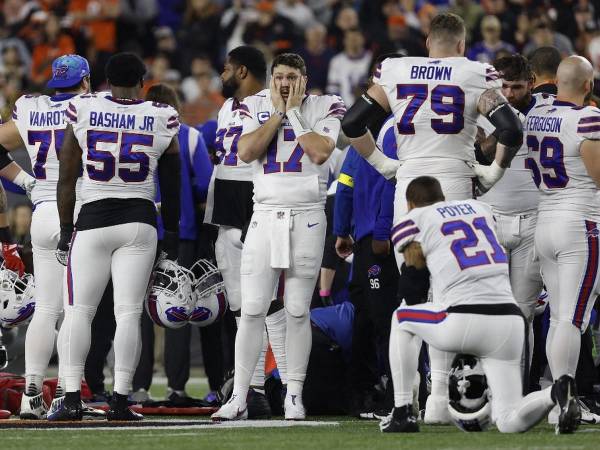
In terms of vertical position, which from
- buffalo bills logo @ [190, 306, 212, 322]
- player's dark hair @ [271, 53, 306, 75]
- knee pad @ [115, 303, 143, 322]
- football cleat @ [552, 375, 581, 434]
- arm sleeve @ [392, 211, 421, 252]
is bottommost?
football cleat @ [552, 375, 581, 434]

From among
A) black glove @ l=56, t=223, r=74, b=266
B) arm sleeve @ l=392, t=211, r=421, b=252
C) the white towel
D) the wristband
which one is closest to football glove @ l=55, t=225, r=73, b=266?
black glove @ l=56, t=223, r=74, b=266

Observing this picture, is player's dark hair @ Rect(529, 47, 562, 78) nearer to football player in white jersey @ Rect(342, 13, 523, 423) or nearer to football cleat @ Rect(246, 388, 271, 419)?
football player in white jersey @ Rect(342, 13, 523, 423)

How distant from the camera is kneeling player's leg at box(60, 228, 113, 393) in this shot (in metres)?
7.81

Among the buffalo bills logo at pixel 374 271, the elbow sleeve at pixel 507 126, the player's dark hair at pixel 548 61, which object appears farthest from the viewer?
the player's dark hair at pixel 548 61

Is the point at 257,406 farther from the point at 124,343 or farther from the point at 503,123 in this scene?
the point at 503,123

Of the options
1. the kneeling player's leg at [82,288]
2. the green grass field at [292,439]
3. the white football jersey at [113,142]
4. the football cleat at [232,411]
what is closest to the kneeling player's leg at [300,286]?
the football cleat at [232,411]

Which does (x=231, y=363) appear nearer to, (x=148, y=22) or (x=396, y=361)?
(x=396, y=361)

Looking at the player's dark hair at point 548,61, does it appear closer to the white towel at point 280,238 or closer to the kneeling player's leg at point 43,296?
the white towel at point 280,238

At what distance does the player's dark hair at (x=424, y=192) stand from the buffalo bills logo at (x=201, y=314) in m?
2.24

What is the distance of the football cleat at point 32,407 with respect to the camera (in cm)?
830

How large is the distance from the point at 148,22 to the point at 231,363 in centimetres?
945

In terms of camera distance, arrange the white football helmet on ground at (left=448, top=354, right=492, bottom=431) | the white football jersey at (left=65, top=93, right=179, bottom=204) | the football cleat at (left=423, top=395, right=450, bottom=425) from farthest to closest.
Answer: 1. the white football jersey at (left=65, top=93, right=179, bottom=204)
2. the football cleat at (left=423, top=395, right=450, bottom=425)
3. the white football helmet on ground at (left=448, top=354, right=492, bottom=431)

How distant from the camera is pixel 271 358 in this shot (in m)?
9.45

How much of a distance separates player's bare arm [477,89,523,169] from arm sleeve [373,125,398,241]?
0.92 meters
